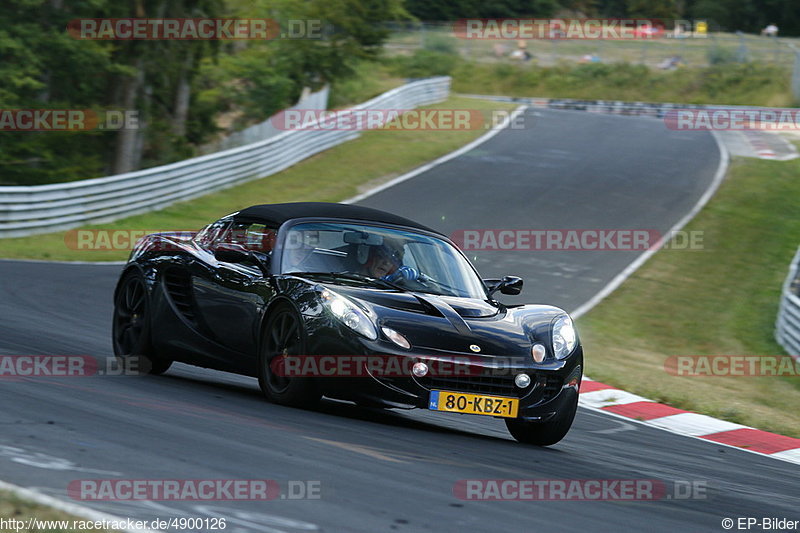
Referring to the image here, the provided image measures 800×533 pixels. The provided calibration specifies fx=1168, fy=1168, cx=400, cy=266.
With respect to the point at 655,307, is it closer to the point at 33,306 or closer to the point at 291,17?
the point at 33,306

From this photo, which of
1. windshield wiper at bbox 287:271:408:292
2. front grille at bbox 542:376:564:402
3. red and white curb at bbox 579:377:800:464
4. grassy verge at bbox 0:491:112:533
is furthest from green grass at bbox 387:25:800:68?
grassy verge at bbox 0:491:112:533

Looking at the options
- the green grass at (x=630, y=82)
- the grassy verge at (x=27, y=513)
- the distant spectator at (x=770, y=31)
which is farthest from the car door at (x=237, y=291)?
the distant spectator at (x=770, y=31)

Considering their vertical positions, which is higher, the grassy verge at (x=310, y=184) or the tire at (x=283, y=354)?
the tire at (x=283, y=354)

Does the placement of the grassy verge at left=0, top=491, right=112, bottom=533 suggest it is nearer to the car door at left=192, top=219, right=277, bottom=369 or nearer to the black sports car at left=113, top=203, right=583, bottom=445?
the black sports car at left=113, top=203, right=583, bottom=445

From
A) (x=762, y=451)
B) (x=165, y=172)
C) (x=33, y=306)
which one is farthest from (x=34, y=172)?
(x=762, y=451)

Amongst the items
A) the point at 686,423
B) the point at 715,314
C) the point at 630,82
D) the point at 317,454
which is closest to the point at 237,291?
the point at 317,454

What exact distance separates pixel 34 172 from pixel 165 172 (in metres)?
4.38

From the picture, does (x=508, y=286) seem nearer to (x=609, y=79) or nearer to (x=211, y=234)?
(x=211, y=234)

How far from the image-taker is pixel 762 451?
8.71 m

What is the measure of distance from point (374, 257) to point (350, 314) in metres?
0.90

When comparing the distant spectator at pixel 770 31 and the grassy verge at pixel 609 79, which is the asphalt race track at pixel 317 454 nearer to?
the grassy verge at pixel 609 79

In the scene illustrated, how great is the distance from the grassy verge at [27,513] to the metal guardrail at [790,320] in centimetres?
1139

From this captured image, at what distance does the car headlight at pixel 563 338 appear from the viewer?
711 centimetres

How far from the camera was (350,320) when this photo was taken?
21.6 feet
